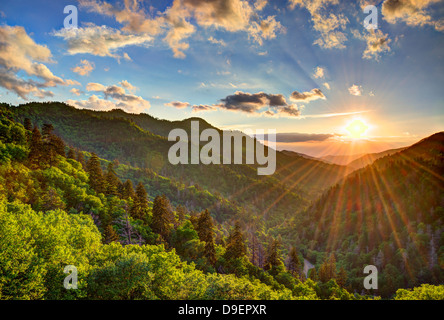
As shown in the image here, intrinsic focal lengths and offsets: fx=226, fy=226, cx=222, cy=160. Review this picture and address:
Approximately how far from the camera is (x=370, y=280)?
112m

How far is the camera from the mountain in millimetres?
118312

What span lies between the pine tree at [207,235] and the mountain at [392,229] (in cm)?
9538

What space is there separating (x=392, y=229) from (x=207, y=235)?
477ft

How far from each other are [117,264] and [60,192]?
42371 millimetres

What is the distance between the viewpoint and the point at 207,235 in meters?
63.3

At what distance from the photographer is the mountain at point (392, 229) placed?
4658 inches

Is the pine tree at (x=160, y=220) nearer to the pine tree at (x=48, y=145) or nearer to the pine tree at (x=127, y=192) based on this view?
the pine tree at (x=127, y=192)

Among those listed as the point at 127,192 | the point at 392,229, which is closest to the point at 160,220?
the point at 127,192

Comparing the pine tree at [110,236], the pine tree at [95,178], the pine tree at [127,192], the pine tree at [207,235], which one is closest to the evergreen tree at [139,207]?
the pine tree at [127,192]

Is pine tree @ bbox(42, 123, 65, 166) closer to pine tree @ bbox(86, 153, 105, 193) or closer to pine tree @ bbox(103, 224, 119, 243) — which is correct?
pine tree @ bbox(86, 153, 105, 193)

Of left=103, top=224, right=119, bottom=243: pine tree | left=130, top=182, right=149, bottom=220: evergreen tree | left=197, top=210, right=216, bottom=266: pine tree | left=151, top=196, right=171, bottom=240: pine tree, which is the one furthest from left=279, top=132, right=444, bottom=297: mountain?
left=103, top=224, right=119, bottom=243: pine tree

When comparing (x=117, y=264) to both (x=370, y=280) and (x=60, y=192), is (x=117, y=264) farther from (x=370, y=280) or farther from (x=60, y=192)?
(x=370, y=280)

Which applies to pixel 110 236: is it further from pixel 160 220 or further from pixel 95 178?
pixel 95 178

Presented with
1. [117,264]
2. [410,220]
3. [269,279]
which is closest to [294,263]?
[269,279]
